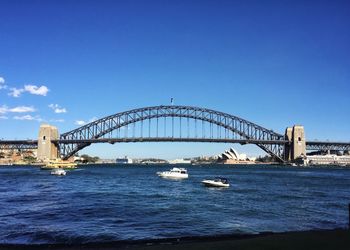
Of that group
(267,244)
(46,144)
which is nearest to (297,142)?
(46,144)

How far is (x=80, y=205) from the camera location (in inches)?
1234

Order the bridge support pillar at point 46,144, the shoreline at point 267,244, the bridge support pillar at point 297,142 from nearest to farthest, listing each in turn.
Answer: the shoreline at point 267,244 → the bridge support pillar at point 46,144 → the bridge support pillar at point 297,142

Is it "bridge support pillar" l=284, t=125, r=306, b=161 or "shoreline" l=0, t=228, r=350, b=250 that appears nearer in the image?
"shoreline" l=0, t=228, r=350, b=250

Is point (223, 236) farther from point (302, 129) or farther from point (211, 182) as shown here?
point (302, 129)

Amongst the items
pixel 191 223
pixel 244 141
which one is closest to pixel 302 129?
pixel 244 141

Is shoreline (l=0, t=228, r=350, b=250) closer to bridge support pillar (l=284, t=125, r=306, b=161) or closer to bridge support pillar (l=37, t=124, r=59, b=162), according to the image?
bridge support pillar (l=37, t=124, r=59, b=162)

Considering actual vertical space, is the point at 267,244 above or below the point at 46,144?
below

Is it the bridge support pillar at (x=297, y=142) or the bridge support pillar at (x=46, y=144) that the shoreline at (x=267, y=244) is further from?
the bridge support pillar at (x=297, y=142)

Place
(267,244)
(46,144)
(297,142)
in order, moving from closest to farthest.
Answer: (267,244) → (46,144) → (297,142)

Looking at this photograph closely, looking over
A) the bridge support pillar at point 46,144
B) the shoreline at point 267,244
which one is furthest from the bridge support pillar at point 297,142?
the shoreline at point 267,244

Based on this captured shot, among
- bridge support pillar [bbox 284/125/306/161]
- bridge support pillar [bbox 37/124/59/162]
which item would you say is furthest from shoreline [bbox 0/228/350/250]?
bridge support pillar [bbox 284/125/306/161]

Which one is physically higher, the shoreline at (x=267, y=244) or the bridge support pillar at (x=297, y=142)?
the bridge support pillar at (x=297, y=142)

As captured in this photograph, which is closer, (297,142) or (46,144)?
(46,144)

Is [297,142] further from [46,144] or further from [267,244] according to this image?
[267,244]
